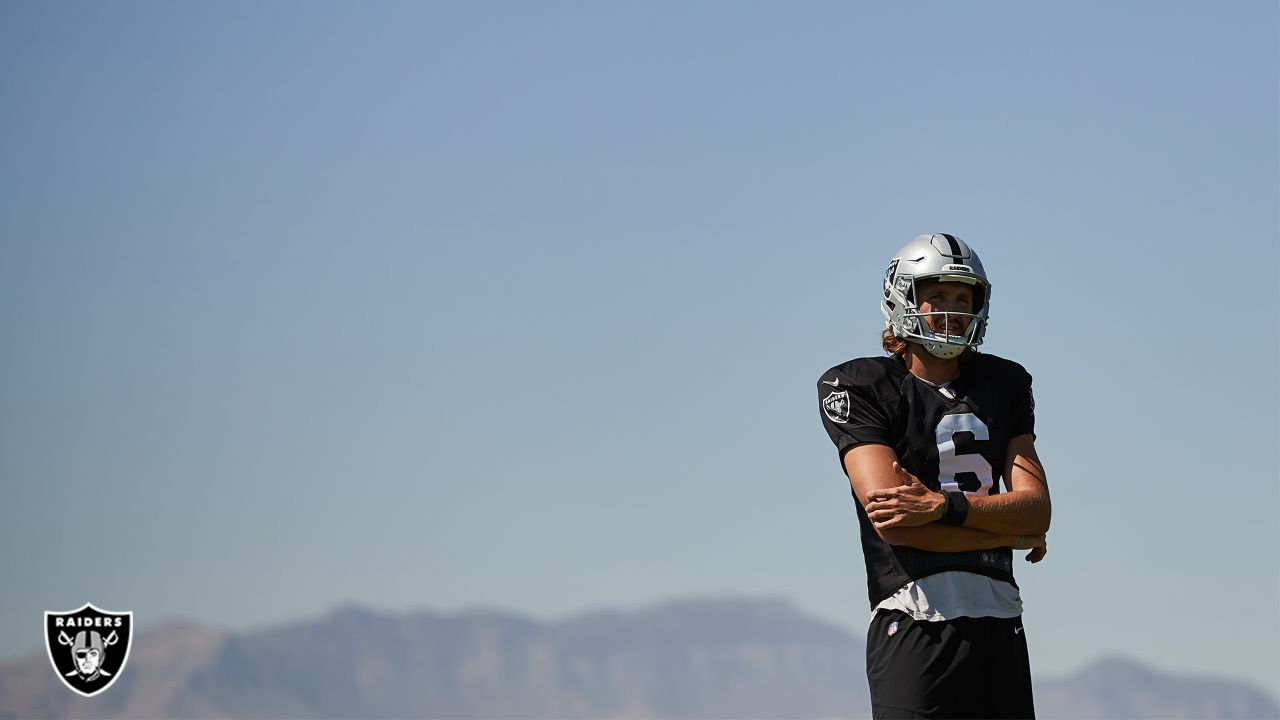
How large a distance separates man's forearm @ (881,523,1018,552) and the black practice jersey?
54 millimetres

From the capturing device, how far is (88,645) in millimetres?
10812

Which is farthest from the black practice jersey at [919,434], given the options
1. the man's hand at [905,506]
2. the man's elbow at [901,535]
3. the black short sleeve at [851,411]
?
the man's hand at [905,506]

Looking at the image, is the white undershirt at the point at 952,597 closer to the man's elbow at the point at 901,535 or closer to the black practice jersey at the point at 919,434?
the black practice jersey at the point at 919,434

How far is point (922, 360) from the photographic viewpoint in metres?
6.02

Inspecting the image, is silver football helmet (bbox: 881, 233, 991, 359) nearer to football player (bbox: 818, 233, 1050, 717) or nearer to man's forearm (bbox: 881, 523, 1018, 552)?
football player (bbox: 818, 233, 1050, 717)

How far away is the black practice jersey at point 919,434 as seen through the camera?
5.70 metres

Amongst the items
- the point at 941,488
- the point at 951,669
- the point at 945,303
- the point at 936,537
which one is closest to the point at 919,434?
the point at 941,488

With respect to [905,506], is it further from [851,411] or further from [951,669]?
[951,669]

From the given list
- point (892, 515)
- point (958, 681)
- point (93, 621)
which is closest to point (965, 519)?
point (892, 515)

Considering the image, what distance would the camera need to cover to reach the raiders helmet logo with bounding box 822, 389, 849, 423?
5.82 metres

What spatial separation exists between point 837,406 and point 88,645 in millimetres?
7264

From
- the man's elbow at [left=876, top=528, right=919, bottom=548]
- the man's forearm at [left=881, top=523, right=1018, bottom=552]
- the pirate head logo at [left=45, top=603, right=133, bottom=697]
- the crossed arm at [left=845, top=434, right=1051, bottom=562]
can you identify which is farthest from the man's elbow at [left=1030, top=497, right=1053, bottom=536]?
the pirate head logo at [left=45, top=603, right=133, bottom=697]

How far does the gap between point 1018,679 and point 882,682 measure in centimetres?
54

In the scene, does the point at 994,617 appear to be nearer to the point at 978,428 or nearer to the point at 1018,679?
the point at 1018,679
